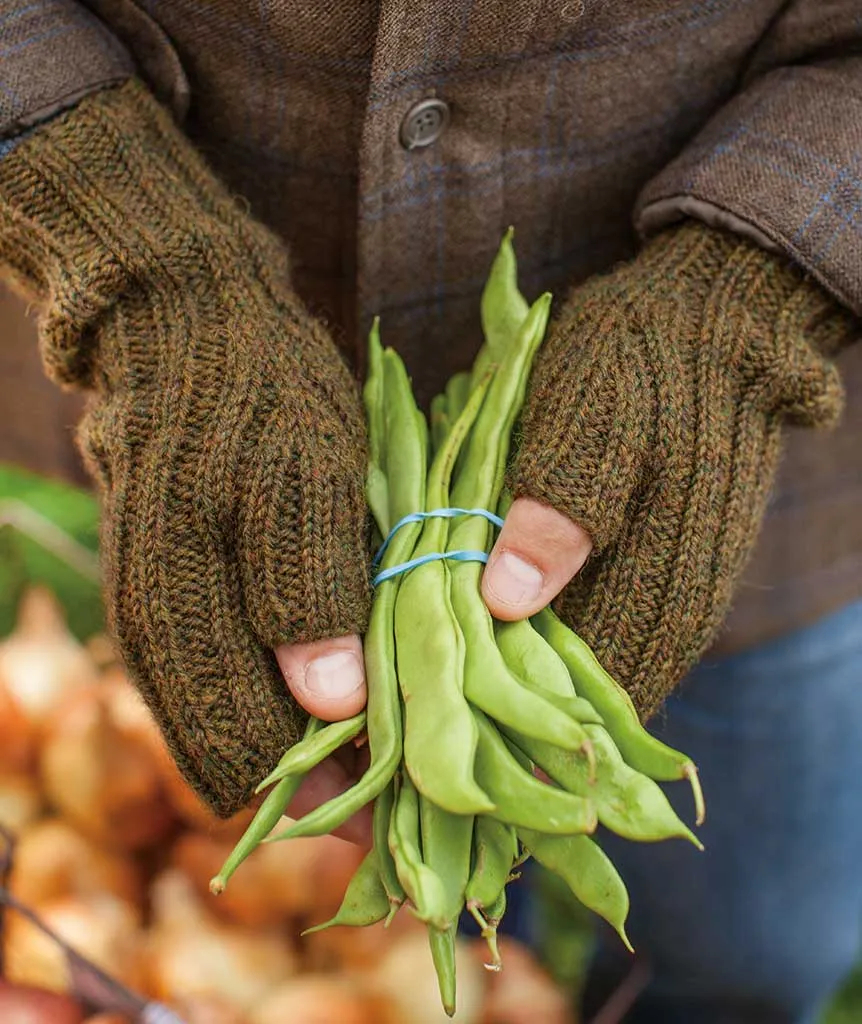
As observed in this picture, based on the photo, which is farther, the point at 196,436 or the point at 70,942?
the point at 70,942

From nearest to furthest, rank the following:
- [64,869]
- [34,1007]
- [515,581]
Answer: [515,581] < [34,1007] < [64,869]

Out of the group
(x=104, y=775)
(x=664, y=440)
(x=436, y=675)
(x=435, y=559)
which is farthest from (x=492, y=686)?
(x=104, y=775)

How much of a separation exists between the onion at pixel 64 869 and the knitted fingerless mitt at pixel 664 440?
0.88 metres

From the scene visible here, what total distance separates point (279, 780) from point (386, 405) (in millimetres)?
438

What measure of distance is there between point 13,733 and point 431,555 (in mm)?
890

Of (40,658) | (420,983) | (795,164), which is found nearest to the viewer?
(795,164)

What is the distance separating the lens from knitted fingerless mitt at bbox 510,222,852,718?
102 centimetres

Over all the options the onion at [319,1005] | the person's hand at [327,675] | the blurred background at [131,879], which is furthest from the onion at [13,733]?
the person's hand at [327,675]

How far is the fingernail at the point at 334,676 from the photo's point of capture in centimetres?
99

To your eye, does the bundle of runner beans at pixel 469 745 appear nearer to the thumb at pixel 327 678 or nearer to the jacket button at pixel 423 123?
the thumb at pixel 327 678

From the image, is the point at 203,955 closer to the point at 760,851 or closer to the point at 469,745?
the point at 469,745

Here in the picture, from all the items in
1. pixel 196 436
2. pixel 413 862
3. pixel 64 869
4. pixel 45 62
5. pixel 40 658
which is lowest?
pixel 64 869

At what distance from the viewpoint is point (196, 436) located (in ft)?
3.34

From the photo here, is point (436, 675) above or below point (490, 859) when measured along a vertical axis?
above
